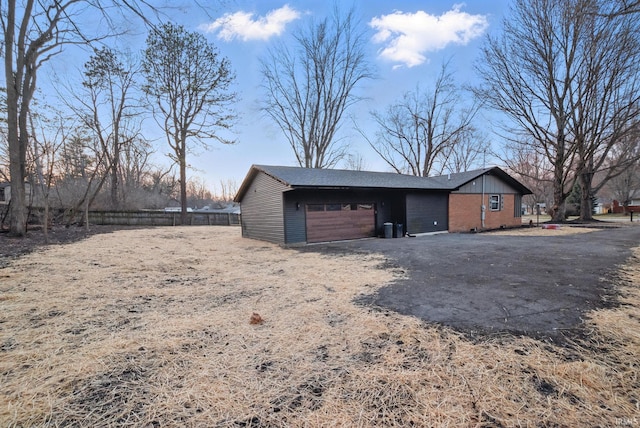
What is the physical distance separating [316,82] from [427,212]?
48.6ft

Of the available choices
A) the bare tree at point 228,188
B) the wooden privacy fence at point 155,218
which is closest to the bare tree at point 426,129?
the wooden privacy fence at point 155,218

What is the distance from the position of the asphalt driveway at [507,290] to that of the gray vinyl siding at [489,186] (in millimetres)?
7936

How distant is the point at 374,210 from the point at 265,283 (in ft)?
28.7

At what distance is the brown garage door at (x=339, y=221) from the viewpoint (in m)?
11.3

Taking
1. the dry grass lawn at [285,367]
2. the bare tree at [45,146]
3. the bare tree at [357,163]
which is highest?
the bare tree at [357,163]

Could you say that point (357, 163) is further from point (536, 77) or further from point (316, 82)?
point (536, 77)

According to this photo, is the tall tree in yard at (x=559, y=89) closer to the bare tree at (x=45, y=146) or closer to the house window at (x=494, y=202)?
the house window at (x=494, y=202)

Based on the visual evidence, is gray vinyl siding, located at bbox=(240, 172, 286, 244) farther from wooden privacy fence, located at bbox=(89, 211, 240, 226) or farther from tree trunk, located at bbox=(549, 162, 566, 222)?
tree trunk, located at bbox=(549, 162, 566, 222)

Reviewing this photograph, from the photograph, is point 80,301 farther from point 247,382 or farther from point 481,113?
point 481,113

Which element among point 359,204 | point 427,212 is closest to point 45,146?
point 359,204

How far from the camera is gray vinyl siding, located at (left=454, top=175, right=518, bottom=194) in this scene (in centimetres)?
1513

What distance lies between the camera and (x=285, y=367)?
7.49 ft

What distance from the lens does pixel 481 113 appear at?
2378 centimetres

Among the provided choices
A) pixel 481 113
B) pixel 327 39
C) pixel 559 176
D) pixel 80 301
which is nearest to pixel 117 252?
pixel 80 301
